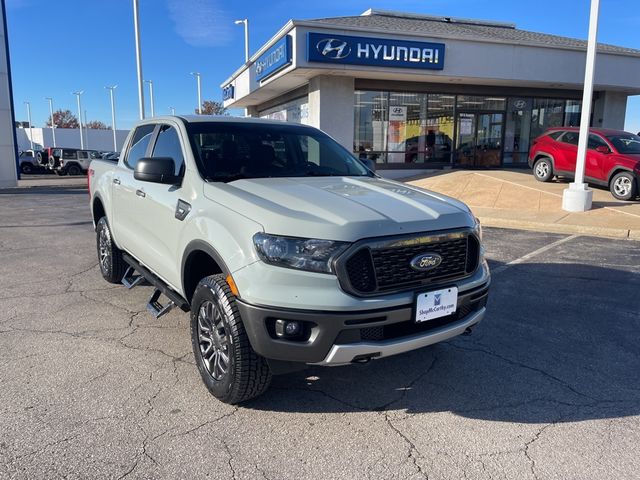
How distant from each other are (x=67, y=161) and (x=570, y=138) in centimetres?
3186

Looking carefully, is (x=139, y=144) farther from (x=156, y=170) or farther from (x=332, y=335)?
(x=332, y=335)

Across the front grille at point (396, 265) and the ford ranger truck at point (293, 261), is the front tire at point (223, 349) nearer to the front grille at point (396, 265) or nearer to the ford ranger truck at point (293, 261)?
the ford ranger truck at point (293, 261)

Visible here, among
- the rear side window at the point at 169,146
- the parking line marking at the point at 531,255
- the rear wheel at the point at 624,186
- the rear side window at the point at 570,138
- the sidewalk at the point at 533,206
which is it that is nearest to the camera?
the rear side window at the point at 169,146

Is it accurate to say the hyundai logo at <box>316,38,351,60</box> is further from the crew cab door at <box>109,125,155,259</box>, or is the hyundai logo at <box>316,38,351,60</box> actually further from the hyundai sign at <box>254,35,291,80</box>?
the crew cab door at <box>109,125,155,259</box>

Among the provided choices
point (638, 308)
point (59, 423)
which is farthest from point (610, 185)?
point (59, 423)

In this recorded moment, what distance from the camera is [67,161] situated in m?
34.3

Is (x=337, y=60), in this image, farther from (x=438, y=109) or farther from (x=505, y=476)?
(x=505, y=476)

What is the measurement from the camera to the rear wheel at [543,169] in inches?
605

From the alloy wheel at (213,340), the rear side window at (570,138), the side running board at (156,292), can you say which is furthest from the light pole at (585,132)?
the alloy wheel at (213,340)

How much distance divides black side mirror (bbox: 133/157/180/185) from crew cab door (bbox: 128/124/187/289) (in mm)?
114

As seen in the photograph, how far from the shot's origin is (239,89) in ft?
83.5

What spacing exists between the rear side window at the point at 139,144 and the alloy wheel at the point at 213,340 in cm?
229

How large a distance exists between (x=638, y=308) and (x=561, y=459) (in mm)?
3342

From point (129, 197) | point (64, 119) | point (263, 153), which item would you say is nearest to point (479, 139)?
point (263, 153)
